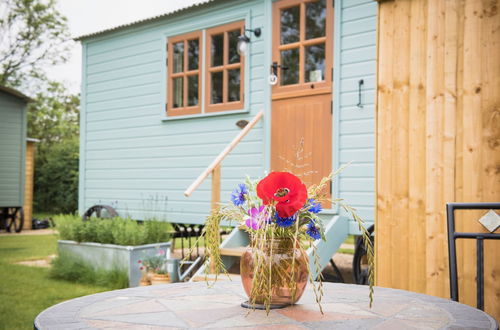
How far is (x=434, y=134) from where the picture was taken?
345 cm

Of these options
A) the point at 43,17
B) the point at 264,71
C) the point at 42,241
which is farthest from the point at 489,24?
the point at 43,17

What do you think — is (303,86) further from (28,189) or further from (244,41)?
(28,189)

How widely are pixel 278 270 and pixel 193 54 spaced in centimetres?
594

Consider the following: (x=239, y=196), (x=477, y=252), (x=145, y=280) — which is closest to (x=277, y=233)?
(x=239, y=196)

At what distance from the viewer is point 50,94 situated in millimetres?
22766

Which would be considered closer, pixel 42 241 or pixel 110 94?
pixel 110 94

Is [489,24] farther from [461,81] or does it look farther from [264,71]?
[264,71]

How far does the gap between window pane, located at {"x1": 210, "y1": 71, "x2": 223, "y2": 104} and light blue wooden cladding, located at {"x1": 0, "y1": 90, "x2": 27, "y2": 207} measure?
8.44 meters

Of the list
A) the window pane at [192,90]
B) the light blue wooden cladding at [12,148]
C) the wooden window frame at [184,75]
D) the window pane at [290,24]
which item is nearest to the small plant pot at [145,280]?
the wooden window frame at [184,75]

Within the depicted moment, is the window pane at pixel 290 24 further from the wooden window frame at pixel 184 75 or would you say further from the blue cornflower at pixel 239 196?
the blue cornflower at pixel 239 196

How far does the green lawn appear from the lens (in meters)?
4.66

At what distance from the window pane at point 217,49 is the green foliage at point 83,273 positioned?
9.13ft

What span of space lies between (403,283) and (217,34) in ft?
14.5

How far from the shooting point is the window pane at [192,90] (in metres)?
7.13
